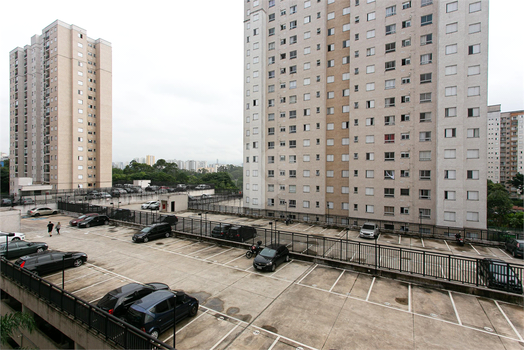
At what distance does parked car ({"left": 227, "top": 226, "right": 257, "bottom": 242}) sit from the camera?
75.6 feet

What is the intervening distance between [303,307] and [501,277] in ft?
34.3

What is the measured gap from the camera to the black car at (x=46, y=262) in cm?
1552

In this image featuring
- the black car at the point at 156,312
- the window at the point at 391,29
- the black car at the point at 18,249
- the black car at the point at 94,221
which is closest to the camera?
the black car at the point at 156,312

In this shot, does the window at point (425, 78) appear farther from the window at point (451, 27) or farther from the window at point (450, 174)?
the window at point (450, 174)

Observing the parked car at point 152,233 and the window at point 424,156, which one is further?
the window at point 424,156

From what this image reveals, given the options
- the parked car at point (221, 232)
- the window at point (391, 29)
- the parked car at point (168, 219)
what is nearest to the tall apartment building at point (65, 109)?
the parked car at point (168, 219)

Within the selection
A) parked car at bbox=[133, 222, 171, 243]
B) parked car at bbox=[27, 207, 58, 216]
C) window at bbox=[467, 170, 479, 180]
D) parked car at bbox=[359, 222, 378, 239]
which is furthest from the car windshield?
parked car at bbox=[27, 207, 58, 216]

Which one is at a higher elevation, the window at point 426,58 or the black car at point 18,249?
the window at point 426,58

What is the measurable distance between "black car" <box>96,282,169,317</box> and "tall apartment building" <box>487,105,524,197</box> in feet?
437

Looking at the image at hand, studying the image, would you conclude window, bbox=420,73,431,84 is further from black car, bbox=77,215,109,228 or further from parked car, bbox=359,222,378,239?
black car, bbox=77,215,109,228

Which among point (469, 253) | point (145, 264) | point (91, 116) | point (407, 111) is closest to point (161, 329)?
point (145, 264)

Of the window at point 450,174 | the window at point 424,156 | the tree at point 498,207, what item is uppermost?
the window at point 424,156

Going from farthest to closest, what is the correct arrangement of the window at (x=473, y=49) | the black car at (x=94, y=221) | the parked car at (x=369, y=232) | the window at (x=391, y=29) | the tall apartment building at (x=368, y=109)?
the window at (x=391, y=29), the black car at (x=94, y=221), the tall apartment building at (x=368, y=109), the window at (x=473, y=49), the parked car at (x=369, y=232)

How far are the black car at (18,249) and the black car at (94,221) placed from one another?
1097 cm
